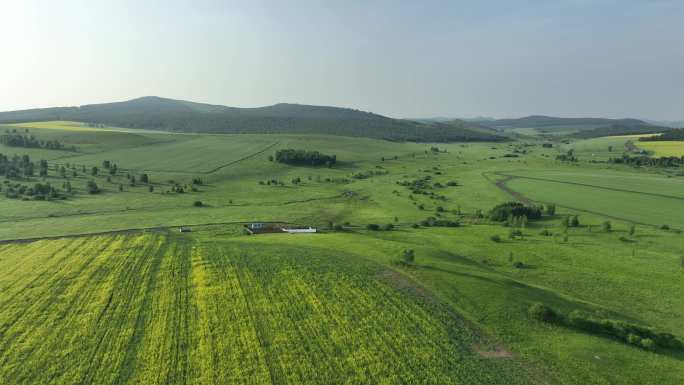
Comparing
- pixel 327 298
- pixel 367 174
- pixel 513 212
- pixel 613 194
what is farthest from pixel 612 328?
pixel 367 174

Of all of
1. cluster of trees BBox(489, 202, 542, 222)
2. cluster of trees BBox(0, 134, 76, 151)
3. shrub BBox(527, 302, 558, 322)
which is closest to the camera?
shrub BBox(527, 302, 558, 322)

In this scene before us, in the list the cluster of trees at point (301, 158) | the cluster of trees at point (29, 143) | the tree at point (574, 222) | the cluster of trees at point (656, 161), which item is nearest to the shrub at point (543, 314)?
the tree at point (574, 222)

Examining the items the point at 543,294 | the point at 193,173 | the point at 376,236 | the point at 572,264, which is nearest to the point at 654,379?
the point at 543,294

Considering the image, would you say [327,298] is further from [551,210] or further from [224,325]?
[551,210]

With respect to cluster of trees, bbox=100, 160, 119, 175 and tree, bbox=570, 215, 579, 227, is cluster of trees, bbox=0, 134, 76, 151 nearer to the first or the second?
cluster of trees, bbox=100, 160, 119, 175

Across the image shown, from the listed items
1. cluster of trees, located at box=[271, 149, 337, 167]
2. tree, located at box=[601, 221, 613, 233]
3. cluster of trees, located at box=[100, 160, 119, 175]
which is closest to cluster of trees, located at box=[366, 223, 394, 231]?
tree, located at box=[601, 221, 613, 233]

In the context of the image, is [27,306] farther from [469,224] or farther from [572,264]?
[469,224]

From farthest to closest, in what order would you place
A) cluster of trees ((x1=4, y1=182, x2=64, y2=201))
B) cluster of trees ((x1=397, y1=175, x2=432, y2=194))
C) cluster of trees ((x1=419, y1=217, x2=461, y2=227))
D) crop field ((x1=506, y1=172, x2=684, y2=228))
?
cluster of trees ((x1=397, y1=175, x2=432, y2=194)), cluster of trees ((x1=4, y1=182, x2=64, y2=201)), crop field ((x1=506, y1=172, x2=684, y2=228)), cluster of trees ((x1=419, y1=217, x2=461, y2=227))
